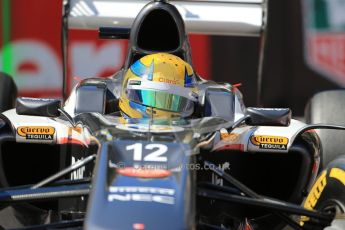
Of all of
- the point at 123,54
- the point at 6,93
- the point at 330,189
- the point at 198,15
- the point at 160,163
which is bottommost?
the point at 123,54

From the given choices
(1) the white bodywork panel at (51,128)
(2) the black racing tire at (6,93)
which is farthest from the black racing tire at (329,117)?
(2) the black racing tire at (6,93)

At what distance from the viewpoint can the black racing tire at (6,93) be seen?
6160mm

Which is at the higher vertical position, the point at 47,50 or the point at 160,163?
the point at 160,163

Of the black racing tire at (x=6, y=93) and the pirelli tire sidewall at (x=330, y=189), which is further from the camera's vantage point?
the black racing tire at (x=6, y=93)

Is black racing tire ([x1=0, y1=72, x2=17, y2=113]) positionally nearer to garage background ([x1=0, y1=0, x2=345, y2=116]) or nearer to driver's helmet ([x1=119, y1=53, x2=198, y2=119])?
driver's helmet ([x1=119, y1=53, x2=198, y2=119])

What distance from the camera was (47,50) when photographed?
9.69m

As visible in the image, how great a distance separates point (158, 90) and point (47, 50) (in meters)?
5.03

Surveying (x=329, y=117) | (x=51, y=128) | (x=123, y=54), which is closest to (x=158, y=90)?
(x=51, y=128)

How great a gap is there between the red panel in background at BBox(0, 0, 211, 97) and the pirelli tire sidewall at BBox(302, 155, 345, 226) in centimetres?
506

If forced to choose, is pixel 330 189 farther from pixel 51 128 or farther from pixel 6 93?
pixel 6 93

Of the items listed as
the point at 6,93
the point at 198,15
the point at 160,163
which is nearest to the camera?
the point at 160,163

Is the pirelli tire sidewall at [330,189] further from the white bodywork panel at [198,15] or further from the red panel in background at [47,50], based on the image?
the red panel in background at [47,50]

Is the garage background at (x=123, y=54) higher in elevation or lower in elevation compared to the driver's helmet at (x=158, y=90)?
lower

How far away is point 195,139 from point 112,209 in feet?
2.55
